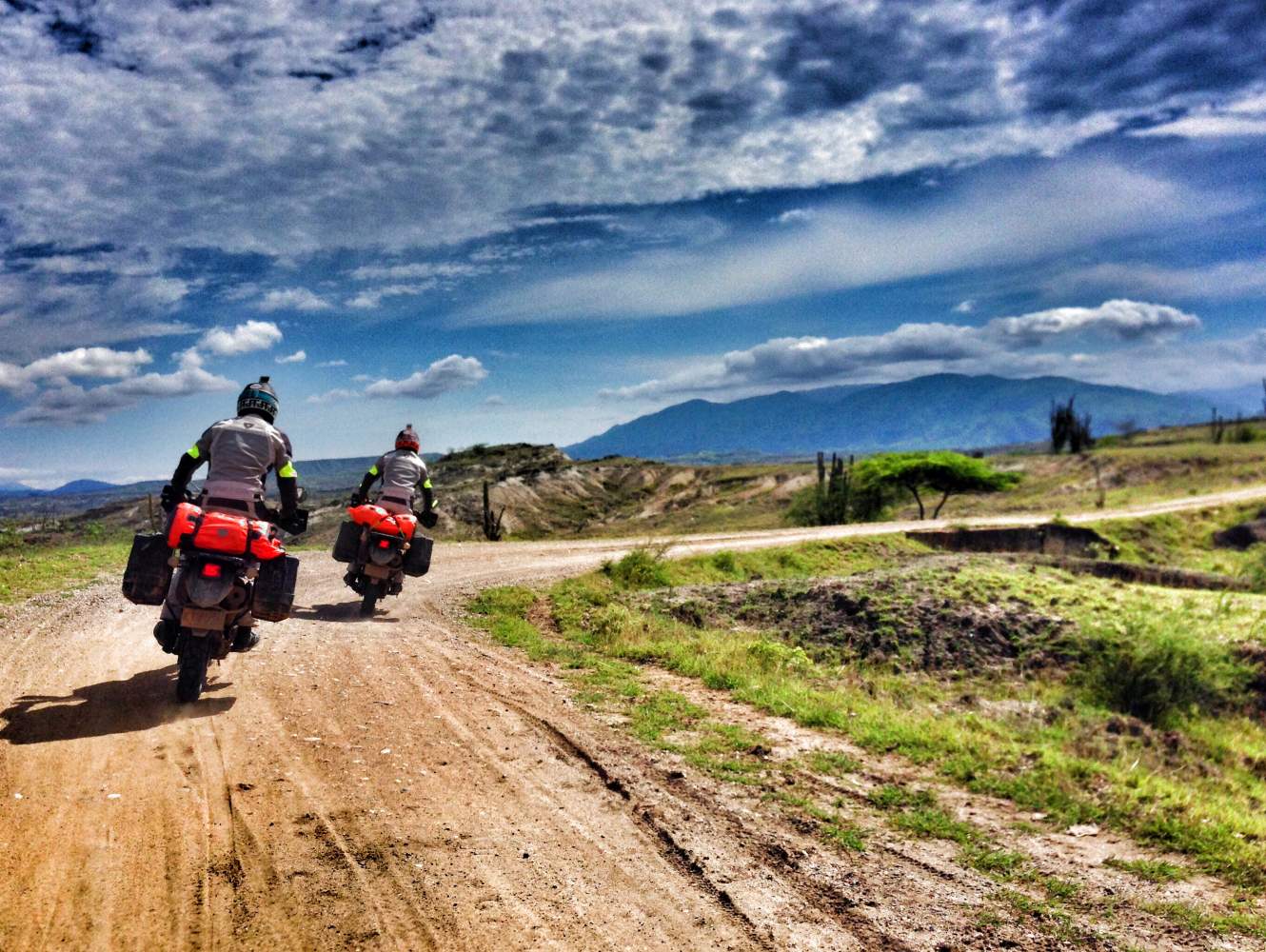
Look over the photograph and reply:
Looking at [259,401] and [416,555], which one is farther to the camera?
[416,555]

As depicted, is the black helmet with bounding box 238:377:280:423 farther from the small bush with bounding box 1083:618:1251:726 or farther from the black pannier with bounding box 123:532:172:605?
the small bush with bounding box 1083:618:1251:726

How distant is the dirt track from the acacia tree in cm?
4183

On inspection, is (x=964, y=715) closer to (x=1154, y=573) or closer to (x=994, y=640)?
(x=994, y=640)

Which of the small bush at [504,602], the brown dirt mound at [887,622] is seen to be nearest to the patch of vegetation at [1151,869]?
the brown dirt mound at [887,622]

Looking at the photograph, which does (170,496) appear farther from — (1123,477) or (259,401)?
(1123,477)

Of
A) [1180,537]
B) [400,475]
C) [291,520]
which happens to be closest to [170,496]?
[291,520]

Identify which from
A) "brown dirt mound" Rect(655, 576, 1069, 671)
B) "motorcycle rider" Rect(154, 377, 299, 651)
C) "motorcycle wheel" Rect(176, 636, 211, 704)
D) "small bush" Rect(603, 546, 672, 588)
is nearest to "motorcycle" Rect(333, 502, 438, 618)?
"motorcycle rider" Rect(154, 377, 299, 651)

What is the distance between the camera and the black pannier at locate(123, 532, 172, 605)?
7.20m

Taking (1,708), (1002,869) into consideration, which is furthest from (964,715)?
(1,708)

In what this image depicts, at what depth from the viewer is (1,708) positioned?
6.66 meters

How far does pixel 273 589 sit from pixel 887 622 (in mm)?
11971

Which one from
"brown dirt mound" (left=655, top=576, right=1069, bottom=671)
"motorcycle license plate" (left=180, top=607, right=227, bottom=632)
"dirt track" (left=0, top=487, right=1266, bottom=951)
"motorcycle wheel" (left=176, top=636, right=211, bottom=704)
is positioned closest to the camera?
"dirt track" (left=0, top=487, right=1266, bottom=951)

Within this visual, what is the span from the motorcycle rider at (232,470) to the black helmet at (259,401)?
0.10 metres

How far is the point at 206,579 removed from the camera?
271 inches
